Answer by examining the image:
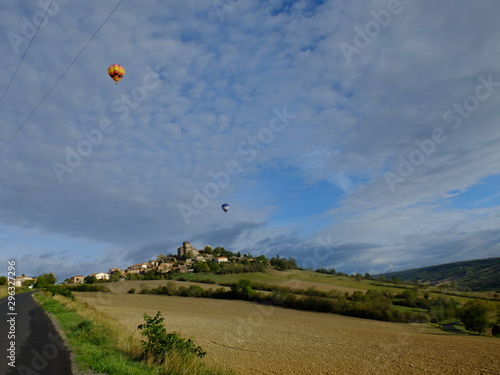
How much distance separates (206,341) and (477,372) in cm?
1584

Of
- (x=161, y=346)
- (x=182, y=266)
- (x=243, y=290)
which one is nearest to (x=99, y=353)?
(x=161, y=346)

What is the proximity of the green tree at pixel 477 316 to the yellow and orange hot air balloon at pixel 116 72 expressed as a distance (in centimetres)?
4288

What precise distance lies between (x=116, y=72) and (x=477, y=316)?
43329mm

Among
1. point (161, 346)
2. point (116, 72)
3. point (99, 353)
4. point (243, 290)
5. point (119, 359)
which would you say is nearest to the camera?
point (119, 359)

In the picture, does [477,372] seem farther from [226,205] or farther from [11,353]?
[226,205]

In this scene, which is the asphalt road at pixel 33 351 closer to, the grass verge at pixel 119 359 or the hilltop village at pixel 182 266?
the grass verge at pixel 119 359

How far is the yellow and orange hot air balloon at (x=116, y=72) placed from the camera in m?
28.5

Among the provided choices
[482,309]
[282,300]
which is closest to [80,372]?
[482,309]

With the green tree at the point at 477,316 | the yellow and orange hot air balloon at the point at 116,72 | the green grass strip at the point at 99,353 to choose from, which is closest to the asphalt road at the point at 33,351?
the green grass strip at the point at 99,353

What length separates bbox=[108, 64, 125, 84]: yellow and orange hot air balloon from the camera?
2845 centimetres

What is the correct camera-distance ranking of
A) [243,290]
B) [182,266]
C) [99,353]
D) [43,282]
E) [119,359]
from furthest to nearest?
1. [182,266]
2. [43,282]
3. [243,290]
4. [99,353]
5. [119,359]

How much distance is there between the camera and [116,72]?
93.2 feet

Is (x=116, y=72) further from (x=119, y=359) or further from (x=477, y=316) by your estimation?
(x=477, y=316)

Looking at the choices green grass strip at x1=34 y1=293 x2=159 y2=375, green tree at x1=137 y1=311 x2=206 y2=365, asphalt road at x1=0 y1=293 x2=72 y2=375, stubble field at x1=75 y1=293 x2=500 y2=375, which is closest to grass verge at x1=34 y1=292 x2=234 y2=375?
green grass strip at x1=34 y1=293 x2=159 y2=375
